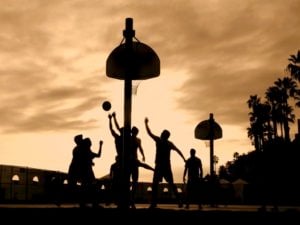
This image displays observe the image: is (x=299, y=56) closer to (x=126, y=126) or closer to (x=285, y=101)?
(x=285, y=101)

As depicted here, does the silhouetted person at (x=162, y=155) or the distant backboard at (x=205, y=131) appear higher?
the distant backboard at (x=205, y=131)

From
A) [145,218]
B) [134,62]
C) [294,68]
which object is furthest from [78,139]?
[294,68]

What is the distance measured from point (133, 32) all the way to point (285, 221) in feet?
15.1

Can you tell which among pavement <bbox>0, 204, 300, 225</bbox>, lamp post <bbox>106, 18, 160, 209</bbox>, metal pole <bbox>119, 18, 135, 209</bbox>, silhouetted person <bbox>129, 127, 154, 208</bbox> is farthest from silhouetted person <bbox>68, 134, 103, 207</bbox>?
pavement <bbox>0, 204, 300, 225</bbox>

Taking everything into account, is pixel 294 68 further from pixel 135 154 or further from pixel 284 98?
pixel 135 154

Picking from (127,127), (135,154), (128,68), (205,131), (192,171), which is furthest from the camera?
(205,131)

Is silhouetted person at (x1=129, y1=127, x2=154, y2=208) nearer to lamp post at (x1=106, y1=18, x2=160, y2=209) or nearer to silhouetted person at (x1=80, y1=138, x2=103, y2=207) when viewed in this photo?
silhouetted person at (x1=80, y1=138, x2=103, y2=207)

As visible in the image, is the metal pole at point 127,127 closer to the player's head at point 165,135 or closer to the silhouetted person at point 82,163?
the player's head at point 165,135

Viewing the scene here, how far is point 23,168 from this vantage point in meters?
28.3

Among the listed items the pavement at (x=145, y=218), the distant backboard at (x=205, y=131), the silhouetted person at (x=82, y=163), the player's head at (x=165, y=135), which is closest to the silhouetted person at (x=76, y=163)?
the silhouetted person at (x=82, y=163)

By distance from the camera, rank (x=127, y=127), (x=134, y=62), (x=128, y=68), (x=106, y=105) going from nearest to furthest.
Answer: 1. (x=127, y=127)
2. (x=128, y=68)
3. (x=134, y=62)
4. (x=106, y=105)

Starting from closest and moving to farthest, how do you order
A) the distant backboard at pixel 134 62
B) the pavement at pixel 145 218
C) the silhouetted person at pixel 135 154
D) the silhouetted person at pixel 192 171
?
the pavement at pixel 145 218 < the distant backboard at pixel 134 62 < the silhouetted person at pixel 135 154 < the silhouetted person at pixel 192 171

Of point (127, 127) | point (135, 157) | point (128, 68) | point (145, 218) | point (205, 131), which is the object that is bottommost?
point (145, 218)

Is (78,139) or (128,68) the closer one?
(128,68)
